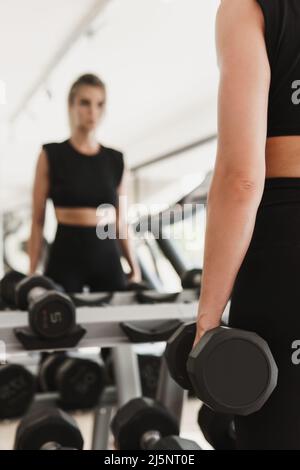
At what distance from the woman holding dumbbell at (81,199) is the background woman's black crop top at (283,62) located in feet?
4.17

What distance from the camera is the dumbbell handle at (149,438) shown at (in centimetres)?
128

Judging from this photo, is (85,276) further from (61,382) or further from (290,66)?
(290,66)

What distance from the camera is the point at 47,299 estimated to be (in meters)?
1.28

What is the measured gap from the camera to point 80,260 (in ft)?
6.79

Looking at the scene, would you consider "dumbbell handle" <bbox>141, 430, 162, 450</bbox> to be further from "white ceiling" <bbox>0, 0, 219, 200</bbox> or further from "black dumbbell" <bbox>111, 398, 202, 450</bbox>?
"white ceiling" <bbox>0, 0, 219, 200</bbox>

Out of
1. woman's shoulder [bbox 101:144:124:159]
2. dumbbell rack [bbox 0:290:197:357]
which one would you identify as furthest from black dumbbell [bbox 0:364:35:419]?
woman's shoulder [bbox 101:144:124:159]

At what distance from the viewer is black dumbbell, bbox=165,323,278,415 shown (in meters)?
0.75

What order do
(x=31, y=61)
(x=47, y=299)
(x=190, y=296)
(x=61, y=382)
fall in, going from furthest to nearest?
(x=31, y=61) → (x=190, y=296) → (x=61, y=382) → (x=47, y=299)

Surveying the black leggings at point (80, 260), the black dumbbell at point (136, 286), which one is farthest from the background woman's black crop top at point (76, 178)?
the black dumbbell at point (136, 286)

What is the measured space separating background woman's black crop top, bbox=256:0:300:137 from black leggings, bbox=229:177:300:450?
0.27 ft

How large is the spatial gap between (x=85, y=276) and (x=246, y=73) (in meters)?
1.42

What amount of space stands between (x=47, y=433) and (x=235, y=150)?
2.84ft

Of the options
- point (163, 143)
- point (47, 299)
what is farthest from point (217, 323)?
point (163, 143)

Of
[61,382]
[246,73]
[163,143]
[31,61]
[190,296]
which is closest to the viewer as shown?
[246,73]
